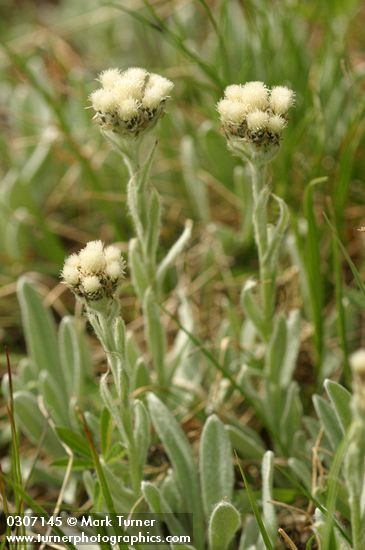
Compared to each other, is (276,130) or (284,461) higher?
(276,130)

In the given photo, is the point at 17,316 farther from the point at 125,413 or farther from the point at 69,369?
the point at 125,413

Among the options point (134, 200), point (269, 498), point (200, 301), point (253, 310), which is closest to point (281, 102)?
point (134, 200)

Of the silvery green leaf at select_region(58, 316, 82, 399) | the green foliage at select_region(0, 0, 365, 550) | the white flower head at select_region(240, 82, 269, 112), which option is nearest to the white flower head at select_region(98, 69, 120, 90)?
the green foliage at select_region(0, 0, 365, 550)

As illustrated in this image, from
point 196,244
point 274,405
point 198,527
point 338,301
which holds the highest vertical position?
point 196,244

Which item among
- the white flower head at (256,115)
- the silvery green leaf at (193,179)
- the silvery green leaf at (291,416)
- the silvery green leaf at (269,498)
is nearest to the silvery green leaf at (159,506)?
the silvery green leaf at (269,498)

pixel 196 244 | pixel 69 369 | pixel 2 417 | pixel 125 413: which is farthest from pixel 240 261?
pixel 125 413

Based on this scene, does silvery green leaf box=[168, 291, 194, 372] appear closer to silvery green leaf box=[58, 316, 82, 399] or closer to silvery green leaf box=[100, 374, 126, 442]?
silvery green leaf box=[58, 316, 82, 399]

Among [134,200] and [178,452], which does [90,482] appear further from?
[134,200]

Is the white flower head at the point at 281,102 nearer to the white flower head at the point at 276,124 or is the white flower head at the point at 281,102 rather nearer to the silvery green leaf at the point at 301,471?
the white flower head at the point at 276,124
